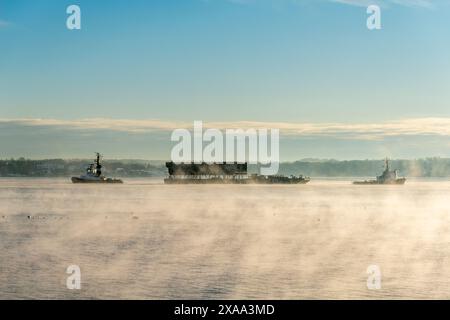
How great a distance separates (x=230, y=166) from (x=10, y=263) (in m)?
159

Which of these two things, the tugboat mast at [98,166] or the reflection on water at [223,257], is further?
Result: the tugboat mast at [98,166]

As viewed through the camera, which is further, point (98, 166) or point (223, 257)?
point (98, 166)

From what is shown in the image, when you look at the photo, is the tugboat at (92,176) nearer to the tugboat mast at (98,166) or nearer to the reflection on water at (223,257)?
the tugboat mast at (98,166)

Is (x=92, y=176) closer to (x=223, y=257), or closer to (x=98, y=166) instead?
(x=98, y=166)

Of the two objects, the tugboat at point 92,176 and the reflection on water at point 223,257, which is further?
the tugboat at point 92,176

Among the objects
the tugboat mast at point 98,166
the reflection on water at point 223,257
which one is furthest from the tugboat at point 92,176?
the reflection on water at point 223,257

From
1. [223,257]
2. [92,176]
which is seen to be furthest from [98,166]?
[223,257]

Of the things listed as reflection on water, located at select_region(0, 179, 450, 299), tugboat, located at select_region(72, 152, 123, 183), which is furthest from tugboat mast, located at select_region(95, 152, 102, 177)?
reflection on water, located at select_region(0, 179, 450, 299)

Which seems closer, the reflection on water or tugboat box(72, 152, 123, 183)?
the reflection on water

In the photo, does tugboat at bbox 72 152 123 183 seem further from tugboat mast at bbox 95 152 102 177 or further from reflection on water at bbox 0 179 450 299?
reflection on water at bbox 0 179 450 299

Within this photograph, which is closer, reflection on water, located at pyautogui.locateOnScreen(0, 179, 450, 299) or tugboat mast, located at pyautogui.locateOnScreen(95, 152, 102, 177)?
reflection on water, located at pyautogui.locateOnScreen(0, 179, 450, 299)

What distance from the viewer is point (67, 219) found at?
59.7 metres
